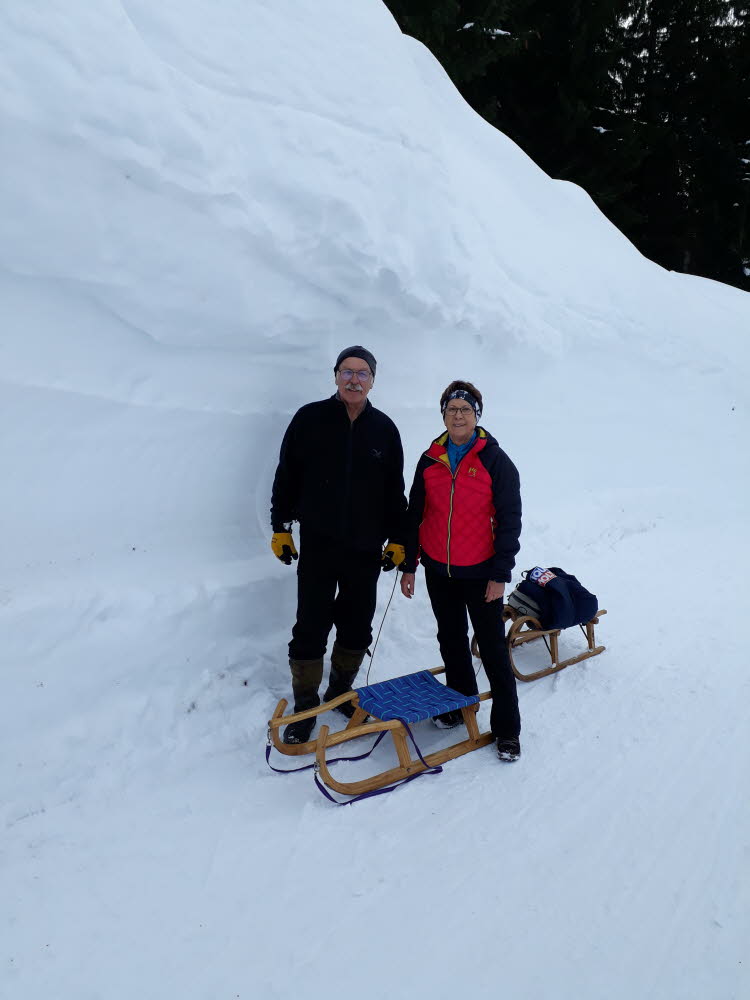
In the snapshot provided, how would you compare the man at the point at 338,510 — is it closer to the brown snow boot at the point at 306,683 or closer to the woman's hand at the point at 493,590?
the brown snow boot at the point at 306,683

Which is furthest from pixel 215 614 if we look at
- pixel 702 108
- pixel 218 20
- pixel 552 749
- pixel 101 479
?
pixel 702 108

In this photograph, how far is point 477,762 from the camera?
2.66 meters

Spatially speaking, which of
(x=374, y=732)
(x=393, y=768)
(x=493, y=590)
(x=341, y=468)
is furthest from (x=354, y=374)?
(x=393, y=768)

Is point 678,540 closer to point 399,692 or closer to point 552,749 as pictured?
point 552,749

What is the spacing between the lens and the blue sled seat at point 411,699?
2.53 m

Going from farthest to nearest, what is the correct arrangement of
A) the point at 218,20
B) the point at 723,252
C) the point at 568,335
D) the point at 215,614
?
the point at 723,252 < the point at 568,335 < the point at 218,20 < the point at 215,614

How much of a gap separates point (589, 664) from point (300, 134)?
11.0 feet

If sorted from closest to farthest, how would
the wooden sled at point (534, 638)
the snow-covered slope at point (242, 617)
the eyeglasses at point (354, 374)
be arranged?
the snow-covered slope at point (242, 617) → the eyeglasses at point (354, 374) → the wooden sled at point (534, 638)

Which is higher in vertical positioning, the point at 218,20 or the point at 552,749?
the point at 218,20

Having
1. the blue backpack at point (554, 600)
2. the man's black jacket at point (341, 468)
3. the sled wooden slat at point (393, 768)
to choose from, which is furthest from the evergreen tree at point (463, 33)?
the sled wooden slat at point (393, 768)

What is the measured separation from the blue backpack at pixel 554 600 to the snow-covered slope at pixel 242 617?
12.2 inches

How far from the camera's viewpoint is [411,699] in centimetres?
268

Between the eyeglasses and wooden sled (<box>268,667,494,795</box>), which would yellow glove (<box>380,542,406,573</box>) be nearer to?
wooden sled (<box>268,667,494,795</box>)

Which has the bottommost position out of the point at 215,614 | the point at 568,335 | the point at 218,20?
the point at 215,614
